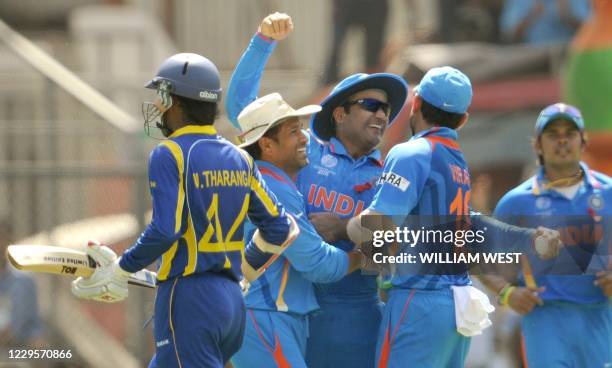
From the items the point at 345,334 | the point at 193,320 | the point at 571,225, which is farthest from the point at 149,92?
the point at 193,320

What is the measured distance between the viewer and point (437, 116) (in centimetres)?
695

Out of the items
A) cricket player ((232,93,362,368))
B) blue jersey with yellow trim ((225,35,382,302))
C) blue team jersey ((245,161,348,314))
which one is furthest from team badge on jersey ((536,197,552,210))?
blue team jersey ((245,161,348,314))

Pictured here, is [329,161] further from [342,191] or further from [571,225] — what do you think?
[571,225]

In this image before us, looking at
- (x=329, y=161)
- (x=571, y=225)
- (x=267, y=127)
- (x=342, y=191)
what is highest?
(x=267, y=127)

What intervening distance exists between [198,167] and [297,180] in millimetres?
1273

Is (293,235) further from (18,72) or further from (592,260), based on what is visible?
(18,72)

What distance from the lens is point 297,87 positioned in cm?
1511

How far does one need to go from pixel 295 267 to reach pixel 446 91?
44.6 inches

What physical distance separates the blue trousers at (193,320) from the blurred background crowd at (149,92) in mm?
1211

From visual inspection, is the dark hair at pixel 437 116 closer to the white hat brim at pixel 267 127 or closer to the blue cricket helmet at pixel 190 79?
the white hat brim at pixel 267 127

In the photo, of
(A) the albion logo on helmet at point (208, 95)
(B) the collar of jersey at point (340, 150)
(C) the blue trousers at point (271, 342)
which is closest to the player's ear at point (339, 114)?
(B) the collar of jersey at point (340, 150)

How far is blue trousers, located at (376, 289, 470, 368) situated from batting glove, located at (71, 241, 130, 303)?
132 cm

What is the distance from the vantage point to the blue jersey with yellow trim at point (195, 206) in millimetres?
5891

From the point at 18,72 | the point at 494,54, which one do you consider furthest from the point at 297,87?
the point at 18,72
